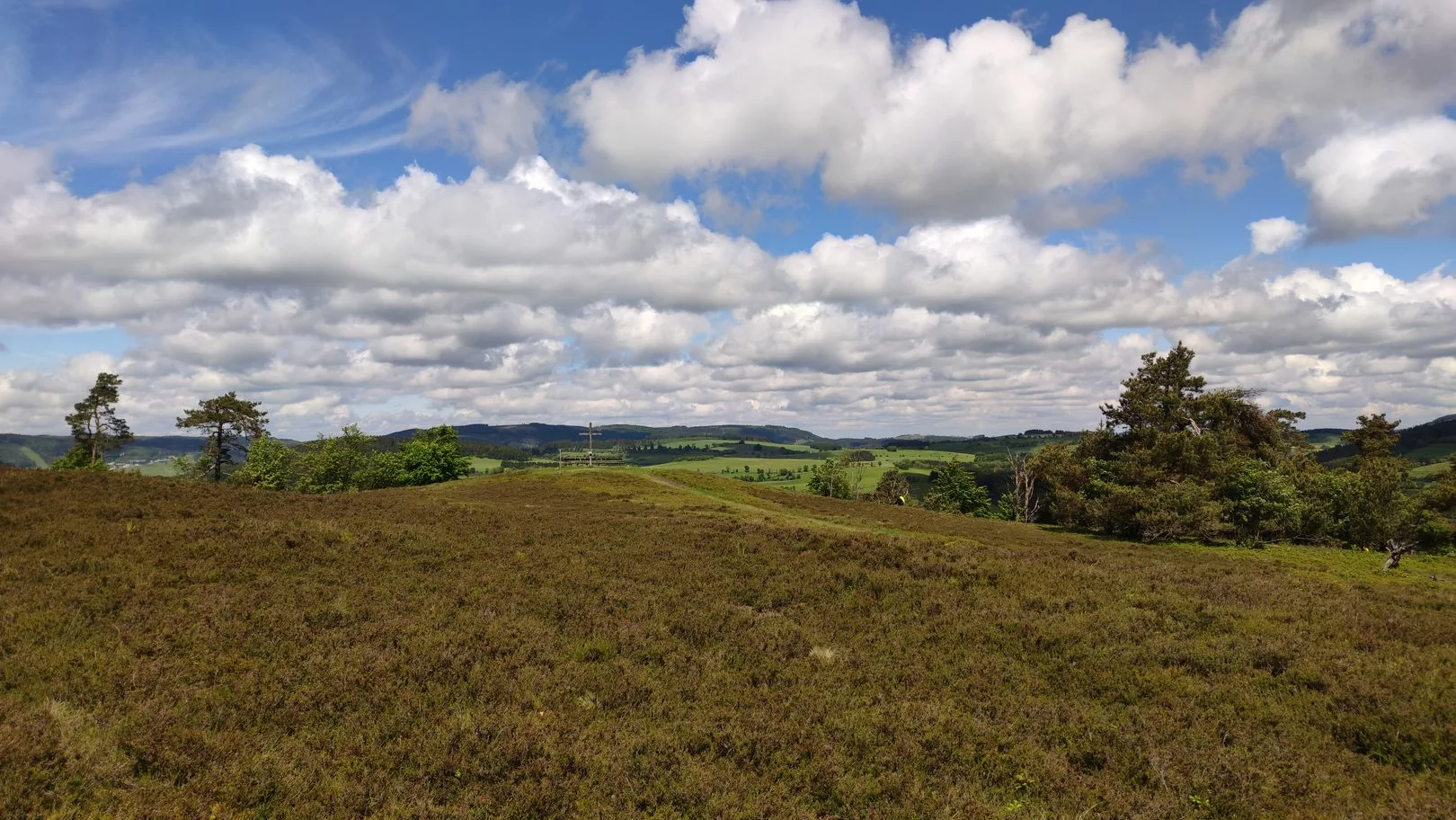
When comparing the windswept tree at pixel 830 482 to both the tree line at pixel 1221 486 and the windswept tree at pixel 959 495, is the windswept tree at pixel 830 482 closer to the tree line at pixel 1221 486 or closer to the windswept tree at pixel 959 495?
the windswept tree at pixel 959 495

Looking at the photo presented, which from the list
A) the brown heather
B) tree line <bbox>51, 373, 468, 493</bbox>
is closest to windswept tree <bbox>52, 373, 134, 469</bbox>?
tree line <bbox>51, 373, 468, 493</bbox>

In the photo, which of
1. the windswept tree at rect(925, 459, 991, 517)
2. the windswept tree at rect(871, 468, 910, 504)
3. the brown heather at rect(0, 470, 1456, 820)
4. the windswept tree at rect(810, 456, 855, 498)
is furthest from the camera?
the windswept tree at rect(810, 456, 855, 498)

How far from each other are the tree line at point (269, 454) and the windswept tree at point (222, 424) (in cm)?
9

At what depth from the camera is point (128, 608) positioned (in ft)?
43.9

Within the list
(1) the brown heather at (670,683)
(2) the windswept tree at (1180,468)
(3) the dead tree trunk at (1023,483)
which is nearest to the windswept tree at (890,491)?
(3) the dead tree trunk at (1023,483)

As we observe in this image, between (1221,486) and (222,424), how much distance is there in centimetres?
11499

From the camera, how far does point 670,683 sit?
41.2 ft

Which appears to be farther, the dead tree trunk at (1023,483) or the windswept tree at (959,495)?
the windswept tree at (959,495)

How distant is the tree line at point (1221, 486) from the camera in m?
41.7

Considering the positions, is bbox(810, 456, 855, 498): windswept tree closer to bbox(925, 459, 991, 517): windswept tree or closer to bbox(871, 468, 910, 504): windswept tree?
bbox(871, 468, 910, 504): windswept tree

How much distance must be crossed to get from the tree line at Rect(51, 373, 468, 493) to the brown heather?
7068cm

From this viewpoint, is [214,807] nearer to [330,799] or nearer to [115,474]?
[330,799]

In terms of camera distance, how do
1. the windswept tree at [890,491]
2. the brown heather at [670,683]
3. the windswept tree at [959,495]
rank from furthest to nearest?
the windswept tree at [890,491] → the windswept tree at [959,495] → the brown heather at [670,683]

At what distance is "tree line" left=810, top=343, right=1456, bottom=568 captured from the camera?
41.7m
